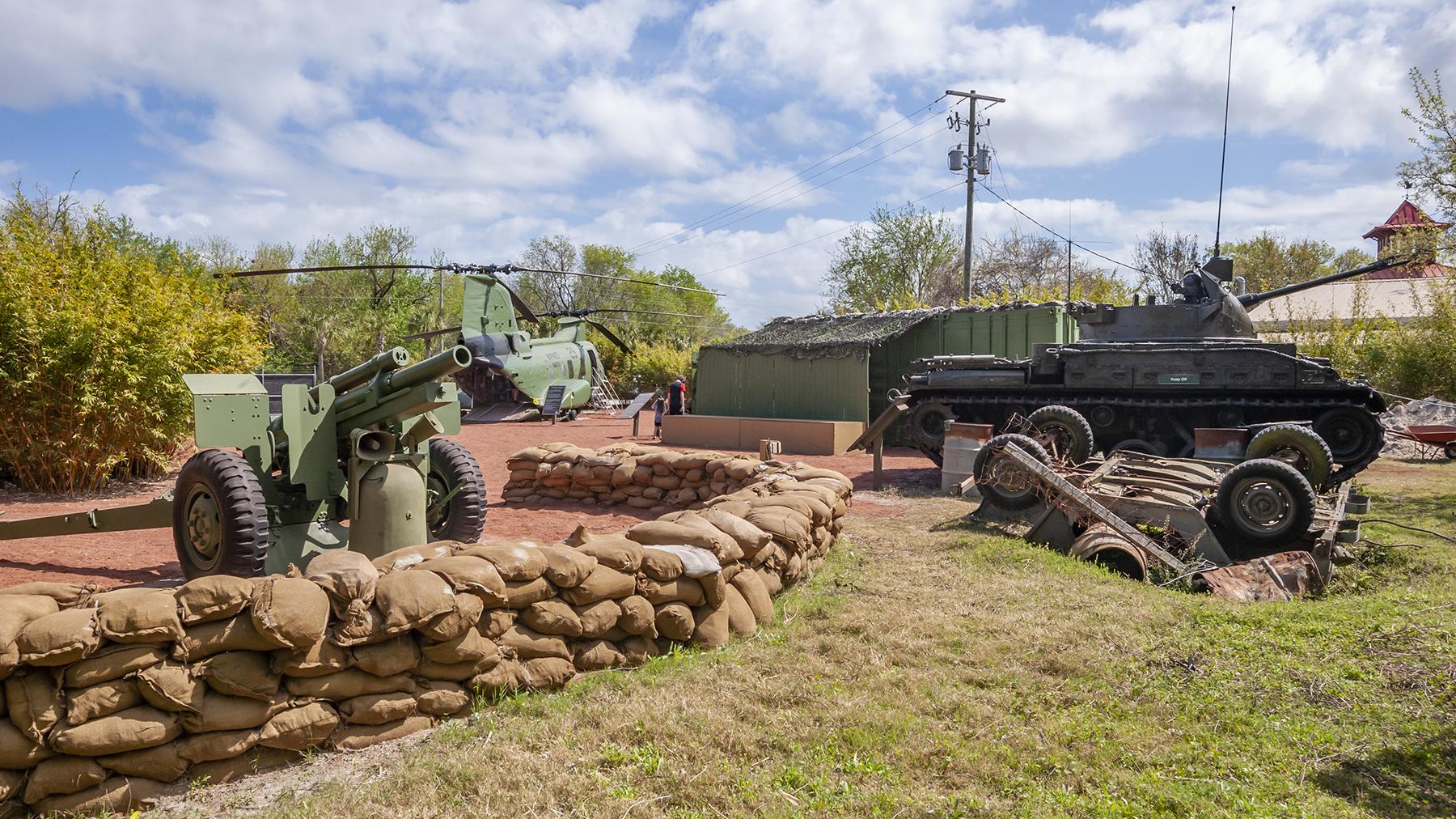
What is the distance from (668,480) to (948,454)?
156 inches

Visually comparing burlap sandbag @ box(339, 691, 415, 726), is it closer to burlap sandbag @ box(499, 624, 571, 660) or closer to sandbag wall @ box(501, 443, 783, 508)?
burlap sandbag @ box(499, 624, 571, 660)

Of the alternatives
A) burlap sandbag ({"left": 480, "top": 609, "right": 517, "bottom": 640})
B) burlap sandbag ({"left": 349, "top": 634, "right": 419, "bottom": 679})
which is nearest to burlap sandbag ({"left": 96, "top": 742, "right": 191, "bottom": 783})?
burlap sandbag ({"left": 349, "top": 634, "right": 419, "bottom": 679})

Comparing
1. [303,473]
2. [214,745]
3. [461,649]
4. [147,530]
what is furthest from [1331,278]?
[147,530]

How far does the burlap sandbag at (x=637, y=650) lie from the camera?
4.90 meters

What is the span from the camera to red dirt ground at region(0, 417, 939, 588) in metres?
7.48

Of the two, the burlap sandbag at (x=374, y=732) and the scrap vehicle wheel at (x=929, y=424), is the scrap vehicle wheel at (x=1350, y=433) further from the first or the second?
the burlap sandbag at (x=374, y=732)

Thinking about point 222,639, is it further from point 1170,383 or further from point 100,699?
point 1170,383

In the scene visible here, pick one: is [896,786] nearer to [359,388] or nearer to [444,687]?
[444,687]

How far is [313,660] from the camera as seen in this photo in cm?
371

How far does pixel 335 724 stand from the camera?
3.84m

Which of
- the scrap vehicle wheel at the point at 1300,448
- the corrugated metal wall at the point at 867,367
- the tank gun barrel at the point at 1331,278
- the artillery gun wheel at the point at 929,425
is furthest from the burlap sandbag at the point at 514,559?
the corrugated metal wall at the point at 867,367

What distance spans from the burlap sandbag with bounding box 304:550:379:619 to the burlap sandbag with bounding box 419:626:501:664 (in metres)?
0.35

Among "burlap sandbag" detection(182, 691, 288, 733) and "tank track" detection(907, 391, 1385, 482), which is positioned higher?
"tank track" detection(907, 391, 1385, 482)

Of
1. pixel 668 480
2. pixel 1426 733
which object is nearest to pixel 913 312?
pixel 668 480
